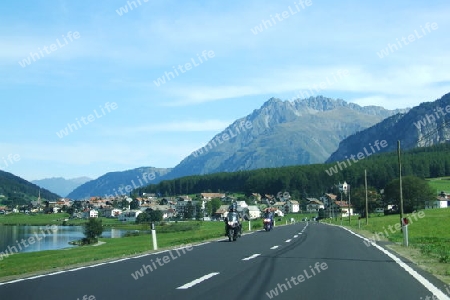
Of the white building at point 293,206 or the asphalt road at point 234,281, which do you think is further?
the white building at point 293,206

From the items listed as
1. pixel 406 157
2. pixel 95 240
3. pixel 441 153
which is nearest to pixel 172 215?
pixel 406 157

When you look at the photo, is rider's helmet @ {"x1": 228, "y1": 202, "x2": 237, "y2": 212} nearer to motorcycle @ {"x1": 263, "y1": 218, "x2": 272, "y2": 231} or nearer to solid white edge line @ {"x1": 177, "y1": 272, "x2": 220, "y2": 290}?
motorcycle @ {"x1": 263, "y1": 218, "x2": 272, "y2": 231}

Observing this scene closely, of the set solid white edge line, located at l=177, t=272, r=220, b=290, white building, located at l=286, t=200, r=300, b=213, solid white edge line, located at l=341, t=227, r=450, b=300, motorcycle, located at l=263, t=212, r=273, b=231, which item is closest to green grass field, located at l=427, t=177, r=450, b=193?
white building, located at l=286, t=200, r=300, b=213

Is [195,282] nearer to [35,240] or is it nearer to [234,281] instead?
[234,281]

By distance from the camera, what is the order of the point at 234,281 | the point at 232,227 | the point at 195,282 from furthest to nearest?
the point at 232,227
the point at 234,281
the point at 195,282

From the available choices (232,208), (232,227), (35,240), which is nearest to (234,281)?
(232,227)

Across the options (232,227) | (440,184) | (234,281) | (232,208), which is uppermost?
(440,184)

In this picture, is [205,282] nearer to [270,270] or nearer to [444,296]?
[270,270]

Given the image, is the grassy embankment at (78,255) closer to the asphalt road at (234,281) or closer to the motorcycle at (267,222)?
the asphalt road at (234,281)

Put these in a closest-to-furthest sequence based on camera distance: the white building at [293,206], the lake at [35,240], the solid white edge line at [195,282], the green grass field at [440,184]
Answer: the solid white edge line at [195,282] → the lake at [35,240] → the green grass field at [440,184] → the white building at [293,206]

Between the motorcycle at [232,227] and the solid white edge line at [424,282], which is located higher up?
the motorcycle at [232,227]

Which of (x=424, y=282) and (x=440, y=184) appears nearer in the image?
(x=424, y=282)

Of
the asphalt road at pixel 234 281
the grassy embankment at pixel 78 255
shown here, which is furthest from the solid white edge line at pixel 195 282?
the grassy embankment at pixel 78 255

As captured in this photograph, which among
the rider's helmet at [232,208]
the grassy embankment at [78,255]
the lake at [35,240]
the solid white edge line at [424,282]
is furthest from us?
the lake at [35,240]
